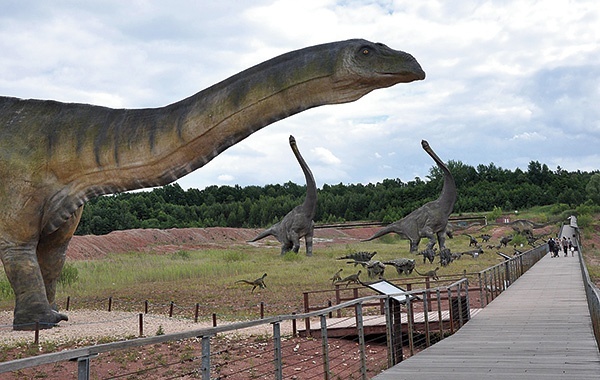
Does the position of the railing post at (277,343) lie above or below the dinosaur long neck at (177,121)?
below

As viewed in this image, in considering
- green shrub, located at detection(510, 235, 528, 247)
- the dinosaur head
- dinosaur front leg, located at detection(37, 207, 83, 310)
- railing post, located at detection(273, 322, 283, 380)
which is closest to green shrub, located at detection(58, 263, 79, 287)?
dinosaur front leg, located at detection(37, 207, 83, 310)

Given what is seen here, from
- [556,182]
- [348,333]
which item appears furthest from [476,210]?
[348,333]

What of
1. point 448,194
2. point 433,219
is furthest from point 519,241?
point 448,194

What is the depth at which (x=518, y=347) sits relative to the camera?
22.2ft

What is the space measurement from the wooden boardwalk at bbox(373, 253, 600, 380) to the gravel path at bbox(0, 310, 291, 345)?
325 centimetres

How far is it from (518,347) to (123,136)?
4.69m

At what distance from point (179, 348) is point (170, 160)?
3147 millimetres

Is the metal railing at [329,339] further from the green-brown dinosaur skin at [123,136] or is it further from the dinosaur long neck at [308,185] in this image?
the dinosaur long neck at [308,185]

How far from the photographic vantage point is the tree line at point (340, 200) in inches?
2386

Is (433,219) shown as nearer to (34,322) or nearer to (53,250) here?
(53,250)

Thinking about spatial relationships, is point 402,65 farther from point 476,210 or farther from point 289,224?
point 476,210

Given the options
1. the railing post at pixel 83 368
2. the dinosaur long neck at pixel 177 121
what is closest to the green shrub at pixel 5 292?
the dinosaur long neck at pixel 177 121

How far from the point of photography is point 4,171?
7887 mm

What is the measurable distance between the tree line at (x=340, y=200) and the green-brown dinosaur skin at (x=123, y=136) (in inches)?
1861
